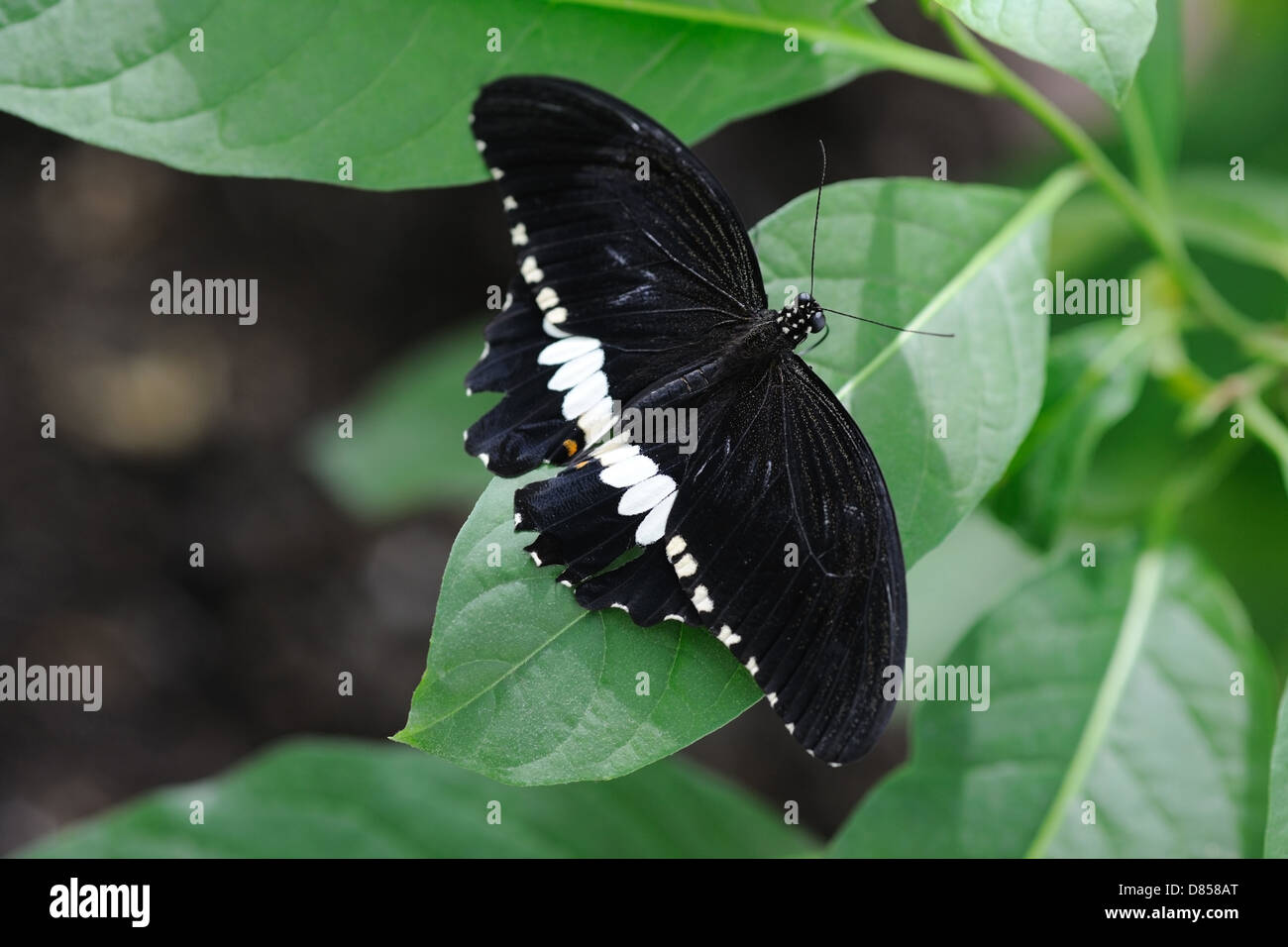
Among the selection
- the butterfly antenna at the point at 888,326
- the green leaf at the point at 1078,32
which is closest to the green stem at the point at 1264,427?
the butterfly antenna at the point at 888,326

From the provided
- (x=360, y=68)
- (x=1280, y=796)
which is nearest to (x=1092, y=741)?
(x=1280, y=796)

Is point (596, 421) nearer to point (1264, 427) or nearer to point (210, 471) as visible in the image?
point (1264, 427)

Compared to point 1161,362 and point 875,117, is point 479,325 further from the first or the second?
point 1161,362

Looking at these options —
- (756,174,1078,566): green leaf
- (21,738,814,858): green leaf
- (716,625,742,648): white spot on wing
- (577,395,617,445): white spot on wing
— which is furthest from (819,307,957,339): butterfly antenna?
(21,738,814,858): green leaf

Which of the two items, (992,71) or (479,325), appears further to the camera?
(479,325)

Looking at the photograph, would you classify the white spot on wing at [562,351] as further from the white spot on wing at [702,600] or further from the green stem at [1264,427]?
the green stem at [1264,427]

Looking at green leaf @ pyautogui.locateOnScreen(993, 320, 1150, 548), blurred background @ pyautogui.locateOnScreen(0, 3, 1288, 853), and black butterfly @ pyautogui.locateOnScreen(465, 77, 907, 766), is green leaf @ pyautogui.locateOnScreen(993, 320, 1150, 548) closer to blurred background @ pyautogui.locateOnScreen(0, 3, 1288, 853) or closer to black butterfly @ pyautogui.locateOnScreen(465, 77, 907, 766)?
black butterfly @ pyautogui.locateOnScreen(465, 77, 907, 766)
